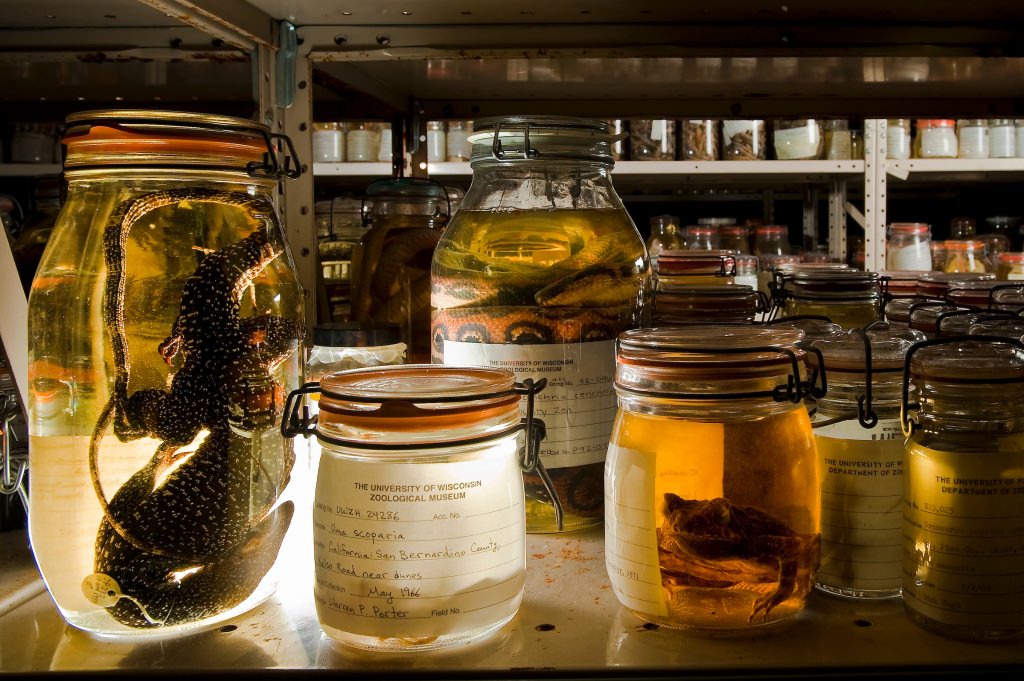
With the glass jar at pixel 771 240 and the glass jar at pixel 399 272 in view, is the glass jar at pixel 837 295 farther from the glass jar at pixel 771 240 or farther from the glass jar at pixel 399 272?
the glass jar at pixel 771 240

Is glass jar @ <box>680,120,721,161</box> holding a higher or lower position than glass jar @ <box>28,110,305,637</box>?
higher

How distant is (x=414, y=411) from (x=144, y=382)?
150 mm

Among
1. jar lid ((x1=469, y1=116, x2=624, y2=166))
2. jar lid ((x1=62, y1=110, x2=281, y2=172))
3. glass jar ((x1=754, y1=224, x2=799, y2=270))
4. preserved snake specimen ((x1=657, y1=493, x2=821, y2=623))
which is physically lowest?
preserved snake specimen ((x1=657, y1=493, x2=821, y2=623))

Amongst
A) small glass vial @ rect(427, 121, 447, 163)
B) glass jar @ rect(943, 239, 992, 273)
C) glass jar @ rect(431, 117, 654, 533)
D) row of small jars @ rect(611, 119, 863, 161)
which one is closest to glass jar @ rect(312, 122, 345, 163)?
small glass vial @ rect(427, 121, 447, 163)

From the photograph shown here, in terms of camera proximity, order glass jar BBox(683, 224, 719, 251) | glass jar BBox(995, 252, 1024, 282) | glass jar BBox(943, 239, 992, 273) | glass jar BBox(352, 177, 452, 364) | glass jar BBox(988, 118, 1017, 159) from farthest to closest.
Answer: glass jar BBox(988, 118, 1017, 159)
glass jar BBox(683, 224, 719, 251)
glass jar BBox(943, 239, 992, 273)
glass jar BBox(995, 252, 1024, 282)
glass jar BBox(352, 177, 452, 364)

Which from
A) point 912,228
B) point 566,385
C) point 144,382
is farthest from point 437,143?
point 144,382

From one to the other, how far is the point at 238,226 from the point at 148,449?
0.13m

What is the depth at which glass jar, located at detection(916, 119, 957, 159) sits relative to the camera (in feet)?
8.46

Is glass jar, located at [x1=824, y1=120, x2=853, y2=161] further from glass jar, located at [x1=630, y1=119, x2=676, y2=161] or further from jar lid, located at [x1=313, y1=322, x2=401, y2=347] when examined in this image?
jar lid, located at [x1=313, y1=322, x2=401, y2=347]

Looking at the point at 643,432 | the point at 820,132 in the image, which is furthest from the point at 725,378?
the point at 820,132

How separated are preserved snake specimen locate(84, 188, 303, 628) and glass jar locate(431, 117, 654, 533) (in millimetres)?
164

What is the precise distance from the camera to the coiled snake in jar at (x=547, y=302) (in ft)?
1.96

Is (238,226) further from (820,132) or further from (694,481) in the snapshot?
(820,132)

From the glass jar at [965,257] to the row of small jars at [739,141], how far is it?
41cm
